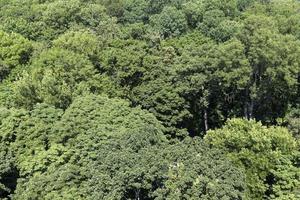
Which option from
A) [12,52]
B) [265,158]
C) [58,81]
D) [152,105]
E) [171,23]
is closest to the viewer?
[265,158]

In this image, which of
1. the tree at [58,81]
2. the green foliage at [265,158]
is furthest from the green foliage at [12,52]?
the green foliage at [265,158]

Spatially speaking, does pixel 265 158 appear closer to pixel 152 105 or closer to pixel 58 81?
pixel 152 105

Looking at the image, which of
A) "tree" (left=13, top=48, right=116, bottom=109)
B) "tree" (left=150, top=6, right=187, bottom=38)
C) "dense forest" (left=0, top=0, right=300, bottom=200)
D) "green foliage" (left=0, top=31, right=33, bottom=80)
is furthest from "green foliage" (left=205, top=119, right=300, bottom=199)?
"tree" (left=150, top=6, right=187, bottom=38)

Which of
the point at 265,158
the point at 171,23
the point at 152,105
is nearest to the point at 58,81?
the point at 152,105

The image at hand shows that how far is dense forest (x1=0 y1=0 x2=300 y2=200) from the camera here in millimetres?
26469

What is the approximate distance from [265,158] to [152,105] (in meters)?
13.8

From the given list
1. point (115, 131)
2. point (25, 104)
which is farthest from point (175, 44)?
point (115, 131)

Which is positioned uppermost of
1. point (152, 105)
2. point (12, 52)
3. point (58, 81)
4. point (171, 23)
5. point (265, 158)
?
point (171, 23)

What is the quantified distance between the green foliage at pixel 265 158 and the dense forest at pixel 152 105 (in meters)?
0.08

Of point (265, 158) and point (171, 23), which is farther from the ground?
point (171, 23)

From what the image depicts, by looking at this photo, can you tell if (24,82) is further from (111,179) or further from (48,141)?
(111,179)

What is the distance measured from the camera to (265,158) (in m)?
30.4

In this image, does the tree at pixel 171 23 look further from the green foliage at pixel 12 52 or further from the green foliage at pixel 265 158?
the green foliage at pixel 265 158

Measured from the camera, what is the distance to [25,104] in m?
39.8
